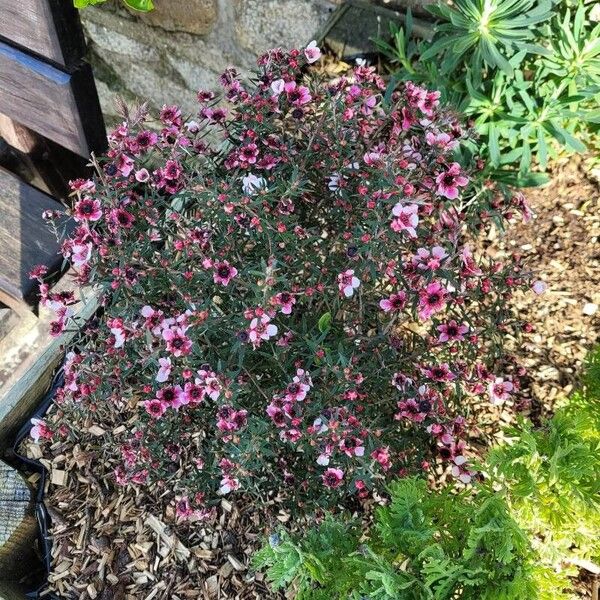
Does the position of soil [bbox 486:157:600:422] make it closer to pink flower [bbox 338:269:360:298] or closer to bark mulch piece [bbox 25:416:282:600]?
pink flower [bbox 338:269:360:298]

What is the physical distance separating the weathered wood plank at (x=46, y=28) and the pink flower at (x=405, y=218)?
1.09 m

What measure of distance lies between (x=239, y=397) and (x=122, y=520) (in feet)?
2.52

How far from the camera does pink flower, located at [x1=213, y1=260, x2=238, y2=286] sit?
1.67m

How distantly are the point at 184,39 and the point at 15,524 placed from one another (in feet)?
6.88

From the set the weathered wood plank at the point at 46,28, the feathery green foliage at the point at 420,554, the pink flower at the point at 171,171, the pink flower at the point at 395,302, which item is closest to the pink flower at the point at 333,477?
the feathery green foliage at the point at 420,554

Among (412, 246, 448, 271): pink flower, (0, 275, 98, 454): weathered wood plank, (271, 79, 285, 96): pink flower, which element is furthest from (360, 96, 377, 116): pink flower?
(0, 275, 98, 454): weathered wood plank

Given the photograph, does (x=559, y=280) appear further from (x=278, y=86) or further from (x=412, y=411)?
(x=278, y=86)

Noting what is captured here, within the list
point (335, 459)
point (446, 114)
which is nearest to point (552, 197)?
point (446, 114)

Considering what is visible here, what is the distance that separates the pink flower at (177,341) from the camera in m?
1.64

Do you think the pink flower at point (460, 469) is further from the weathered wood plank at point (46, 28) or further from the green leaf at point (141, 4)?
the green leaf at point (141, 4)

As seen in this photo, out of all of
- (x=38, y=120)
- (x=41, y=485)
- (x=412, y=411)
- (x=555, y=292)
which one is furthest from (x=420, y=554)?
(x=38, y=120)

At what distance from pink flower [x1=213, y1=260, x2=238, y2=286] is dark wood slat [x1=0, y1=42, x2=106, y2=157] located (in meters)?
0.82

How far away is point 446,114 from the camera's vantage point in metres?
1.88

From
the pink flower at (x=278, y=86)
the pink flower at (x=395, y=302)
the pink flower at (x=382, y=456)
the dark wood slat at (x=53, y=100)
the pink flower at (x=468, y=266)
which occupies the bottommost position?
the pink flower at (x=382, y=456)
